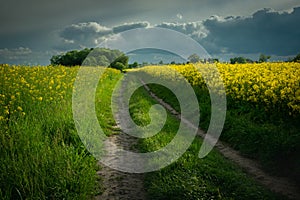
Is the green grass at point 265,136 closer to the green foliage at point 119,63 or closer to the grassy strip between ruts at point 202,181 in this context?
the grassy strip between ruts at point 202,181

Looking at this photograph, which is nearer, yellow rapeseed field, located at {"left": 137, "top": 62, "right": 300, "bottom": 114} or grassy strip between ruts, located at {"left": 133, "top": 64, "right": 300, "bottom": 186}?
grassy strip between ruts, located at {"left": 133, "top": 64, "right": 300, "bottom": 186}

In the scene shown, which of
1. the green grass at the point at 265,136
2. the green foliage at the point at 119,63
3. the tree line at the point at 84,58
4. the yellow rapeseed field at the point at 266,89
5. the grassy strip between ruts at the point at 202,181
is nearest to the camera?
the grassy strip between ruts at the point at 202,181

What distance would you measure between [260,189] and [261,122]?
161 inches

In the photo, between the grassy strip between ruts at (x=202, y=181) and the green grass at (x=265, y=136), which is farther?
the green grass at (x=265, y=136)

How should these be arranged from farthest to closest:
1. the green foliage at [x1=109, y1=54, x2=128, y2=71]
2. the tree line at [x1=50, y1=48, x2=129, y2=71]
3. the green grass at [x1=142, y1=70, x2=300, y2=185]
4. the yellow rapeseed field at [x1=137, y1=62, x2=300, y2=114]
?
the green foliage at [x1=109, y1=54, x2=128, y2=71] → the tree line at [x1=50, y1=48, x2=129, y2=71] → the yellow rapeseed field at [x1=137, y1=62, x2=300, y2=114] → the green grass at [x1=142, y1=70, x2=300, y2=185]

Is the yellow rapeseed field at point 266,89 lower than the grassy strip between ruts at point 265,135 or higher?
higher

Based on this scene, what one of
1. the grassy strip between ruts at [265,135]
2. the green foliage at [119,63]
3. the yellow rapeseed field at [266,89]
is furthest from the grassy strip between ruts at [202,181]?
the green foliage at [119,63]

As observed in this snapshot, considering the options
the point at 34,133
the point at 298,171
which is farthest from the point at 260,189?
the point at 34,133

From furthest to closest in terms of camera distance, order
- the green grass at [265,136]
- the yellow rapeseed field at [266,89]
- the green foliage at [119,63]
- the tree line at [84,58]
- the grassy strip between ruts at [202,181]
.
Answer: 1. the green foliage at [119,63]
2. the tree line at [84,58]
3. the yellow rapeseed field at [266,89]
4. the green grass at [265,136]
5. the grassy strip between ruts at [202,181]

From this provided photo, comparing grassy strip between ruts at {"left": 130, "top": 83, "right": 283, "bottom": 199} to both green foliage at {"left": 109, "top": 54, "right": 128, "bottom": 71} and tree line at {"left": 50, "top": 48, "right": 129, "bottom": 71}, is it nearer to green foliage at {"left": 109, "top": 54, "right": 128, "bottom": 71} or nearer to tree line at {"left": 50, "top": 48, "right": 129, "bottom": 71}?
tree line at {"left": 50, "top": 48, "right": 129, "bottom": 71}

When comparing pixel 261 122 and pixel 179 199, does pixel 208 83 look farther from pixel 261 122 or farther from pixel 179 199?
pixel 179 199

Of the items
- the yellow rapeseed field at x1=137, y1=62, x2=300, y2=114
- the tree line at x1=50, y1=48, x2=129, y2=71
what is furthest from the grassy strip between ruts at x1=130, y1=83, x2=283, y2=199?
the tree line at x1=50, y1=48, x2=129, y2=71

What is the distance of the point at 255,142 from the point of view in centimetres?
801

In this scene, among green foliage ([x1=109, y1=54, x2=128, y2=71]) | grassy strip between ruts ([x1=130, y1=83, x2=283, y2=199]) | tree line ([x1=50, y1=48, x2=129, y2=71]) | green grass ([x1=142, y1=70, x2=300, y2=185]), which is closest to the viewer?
grassy strip between ruts ([x1=130, y1=83, x2=283, y2=199])
